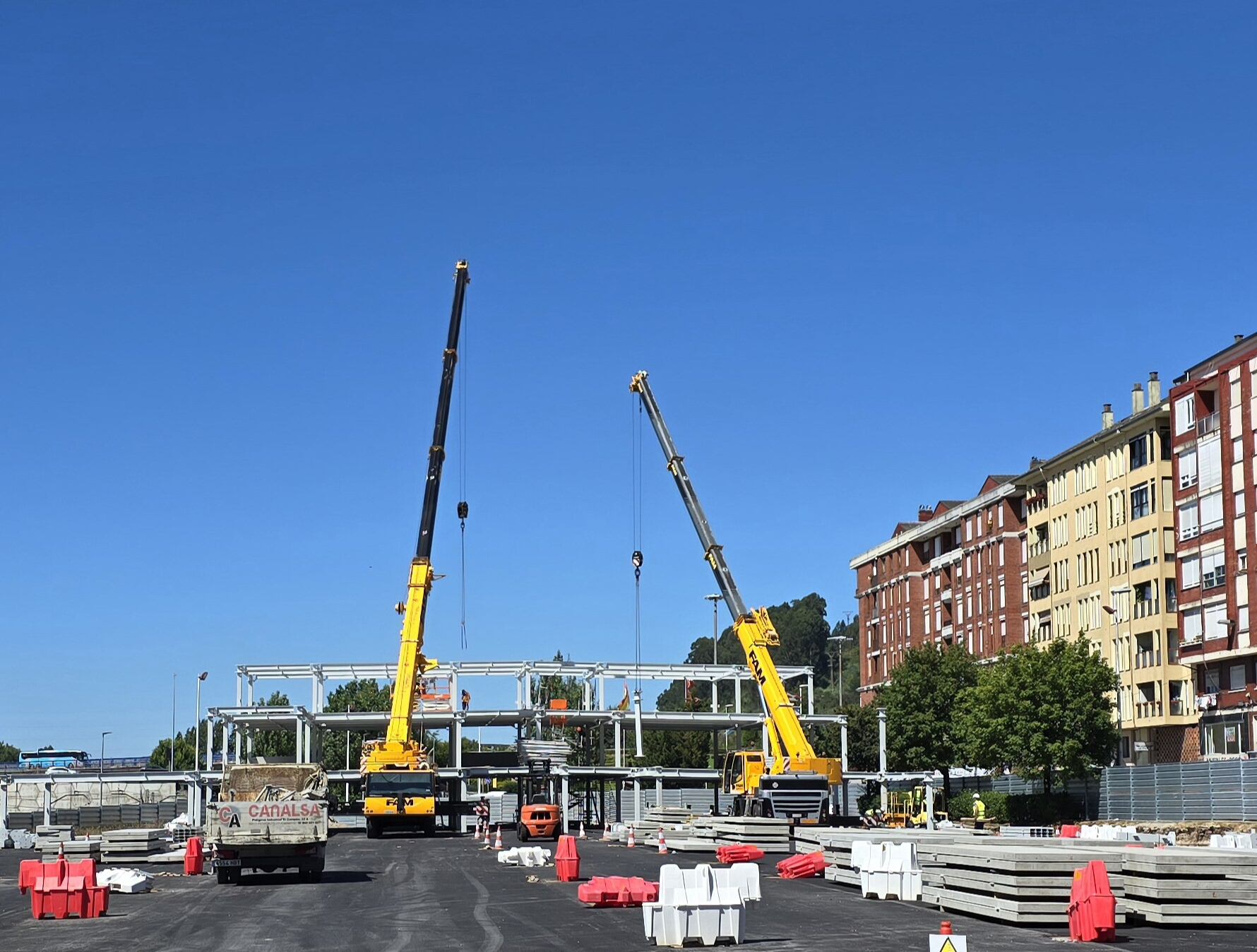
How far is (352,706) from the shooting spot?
154 metres

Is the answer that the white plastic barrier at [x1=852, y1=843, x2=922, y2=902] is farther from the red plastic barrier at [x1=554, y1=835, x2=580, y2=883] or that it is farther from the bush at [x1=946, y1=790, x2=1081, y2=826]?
the bush at [x1=946, y1=790, x2=1081, y2=826]

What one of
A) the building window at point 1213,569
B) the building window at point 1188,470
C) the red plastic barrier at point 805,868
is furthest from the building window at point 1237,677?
the red plastic barrier at point 805,868

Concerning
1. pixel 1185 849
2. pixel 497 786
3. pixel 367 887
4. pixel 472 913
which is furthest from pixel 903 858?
pixel 497 786

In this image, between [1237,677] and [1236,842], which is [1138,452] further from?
[1236,842]

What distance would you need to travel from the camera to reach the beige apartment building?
8138 cm

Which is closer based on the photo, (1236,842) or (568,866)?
(568,866)

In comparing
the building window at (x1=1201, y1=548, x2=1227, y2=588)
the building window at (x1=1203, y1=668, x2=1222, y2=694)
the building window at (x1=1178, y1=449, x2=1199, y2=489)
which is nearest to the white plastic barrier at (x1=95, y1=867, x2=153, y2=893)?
the building window at (x1=1201, y1=548, x2=1227, y2=588)

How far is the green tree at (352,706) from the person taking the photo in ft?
498

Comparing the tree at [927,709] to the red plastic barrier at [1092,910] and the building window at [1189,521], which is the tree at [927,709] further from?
the red plastic barrier at [1092,910]

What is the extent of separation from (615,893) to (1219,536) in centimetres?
5400

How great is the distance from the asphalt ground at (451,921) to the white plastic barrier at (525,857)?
2.67 metres

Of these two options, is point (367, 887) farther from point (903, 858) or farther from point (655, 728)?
point (655, 728)

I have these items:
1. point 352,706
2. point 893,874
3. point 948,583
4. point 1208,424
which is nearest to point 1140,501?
point 1208,424

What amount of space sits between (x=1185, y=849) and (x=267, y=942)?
52.9 ft
